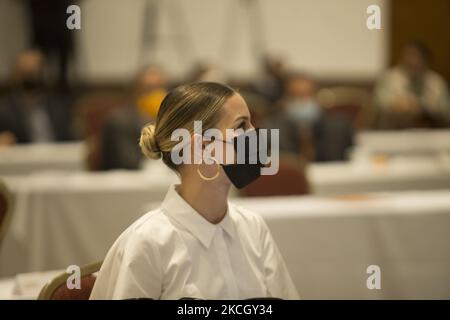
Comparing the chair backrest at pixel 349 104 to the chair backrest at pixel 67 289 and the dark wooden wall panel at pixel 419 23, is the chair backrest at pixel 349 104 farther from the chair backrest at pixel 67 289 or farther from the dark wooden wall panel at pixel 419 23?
the chair backrest at pixel 67 289

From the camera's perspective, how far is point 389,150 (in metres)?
5.93

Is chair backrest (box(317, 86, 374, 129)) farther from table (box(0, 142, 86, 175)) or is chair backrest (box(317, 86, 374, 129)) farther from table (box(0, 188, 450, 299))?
table (box(0, 188, 450, 299))

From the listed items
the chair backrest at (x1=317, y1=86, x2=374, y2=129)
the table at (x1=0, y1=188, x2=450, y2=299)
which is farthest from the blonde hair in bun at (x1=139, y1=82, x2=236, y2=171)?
the chair backrest at (x1=317, y1=86, x2=374, y2=129)

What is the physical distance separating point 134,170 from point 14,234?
0.95m

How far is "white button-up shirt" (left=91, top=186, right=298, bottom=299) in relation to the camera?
5.64 feet

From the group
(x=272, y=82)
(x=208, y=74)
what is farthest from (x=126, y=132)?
(x=272, y=82)

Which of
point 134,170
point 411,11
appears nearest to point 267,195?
point 134,170

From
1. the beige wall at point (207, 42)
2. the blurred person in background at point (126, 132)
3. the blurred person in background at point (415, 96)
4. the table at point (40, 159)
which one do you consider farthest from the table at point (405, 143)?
the beige wall at point (207, 42)

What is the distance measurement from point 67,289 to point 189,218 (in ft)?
1.32

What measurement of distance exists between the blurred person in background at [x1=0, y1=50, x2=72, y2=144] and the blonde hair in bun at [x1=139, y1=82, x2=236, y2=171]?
157 inches

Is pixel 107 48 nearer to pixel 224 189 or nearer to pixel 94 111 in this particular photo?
pixel 94 111

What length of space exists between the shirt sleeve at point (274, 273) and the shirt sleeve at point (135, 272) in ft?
0.95

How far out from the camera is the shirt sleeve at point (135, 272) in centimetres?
170
